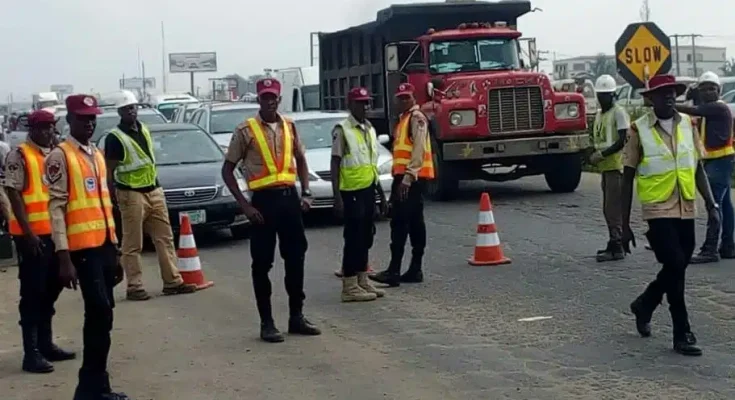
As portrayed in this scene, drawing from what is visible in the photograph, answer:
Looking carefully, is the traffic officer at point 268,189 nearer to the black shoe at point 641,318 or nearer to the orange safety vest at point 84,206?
the orange safety vest at point 84,206

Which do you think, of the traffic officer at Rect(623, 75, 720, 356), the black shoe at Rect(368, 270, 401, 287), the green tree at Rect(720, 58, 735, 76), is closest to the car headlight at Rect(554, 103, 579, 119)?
the black shoe at Rect(368, 270, 401, 287)

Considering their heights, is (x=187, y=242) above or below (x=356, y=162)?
below

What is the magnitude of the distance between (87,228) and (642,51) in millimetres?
11374

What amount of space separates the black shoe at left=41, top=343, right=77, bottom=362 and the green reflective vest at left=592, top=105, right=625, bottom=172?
18.7 ft

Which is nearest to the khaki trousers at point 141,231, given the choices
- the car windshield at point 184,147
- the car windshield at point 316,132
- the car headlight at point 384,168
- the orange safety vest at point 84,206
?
the orange safety vest at point 84,206

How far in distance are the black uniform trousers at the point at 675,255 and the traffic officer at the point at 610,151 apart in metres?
3.57

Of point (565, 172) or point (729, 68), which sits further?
point (729, 68)

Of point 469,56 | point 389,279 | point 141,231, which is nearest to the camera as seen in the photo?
point 141,231

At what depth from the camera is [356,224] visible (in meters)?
10.3

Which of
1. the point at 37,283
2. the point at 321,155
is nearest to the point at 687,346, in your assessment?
the point at 37,283

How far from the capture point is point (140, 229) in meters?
11.1

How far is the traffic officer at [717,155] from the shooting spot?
11586mm

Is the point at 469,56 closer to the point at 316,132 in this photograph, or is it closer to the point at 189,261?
the point at 316,132

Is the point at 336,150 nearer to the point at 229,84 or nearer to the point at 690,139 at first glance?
the point at 690,139
